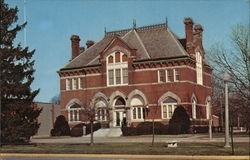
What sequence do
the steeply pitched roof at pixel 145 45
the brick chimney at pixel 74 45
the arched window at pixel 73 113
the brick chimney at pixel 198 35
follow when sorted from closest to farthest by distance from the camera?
the steeply pitched roof at pixel 145 45, the brick chimney at pixel 198 35, the arched window at pixel 73 113, the brick chimney at pixel 74 45

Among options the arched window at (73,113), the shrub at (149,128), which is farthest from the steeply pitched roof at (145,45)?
the shrub at (149,128)

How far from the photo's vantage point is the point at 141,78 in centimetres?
5306

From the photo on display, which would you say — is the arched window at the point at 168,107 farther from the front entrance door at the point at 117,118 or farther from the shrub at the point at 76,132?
the shrub at the point at 76,132

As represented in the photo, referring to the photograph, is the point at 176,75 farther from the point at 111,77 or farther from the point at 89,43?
the point at 89,43

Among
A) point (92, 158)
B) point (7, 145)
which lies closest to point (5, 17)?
point (7, 145)

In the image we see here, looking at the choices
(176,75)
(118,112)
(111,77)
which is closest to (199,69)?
(176,75)

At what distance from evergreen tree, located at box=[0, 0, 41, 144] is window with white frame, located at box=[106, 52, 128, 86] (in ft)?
73.6

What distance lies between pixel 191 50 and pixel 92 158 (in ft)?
109

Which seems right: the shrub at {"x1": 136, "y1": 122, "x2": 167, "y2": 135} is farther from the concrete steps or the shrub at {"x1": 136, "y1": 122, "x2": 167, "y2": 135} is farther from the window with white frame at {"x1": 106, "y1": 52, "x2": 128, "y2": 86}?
the window with white frame at {"x1": 106, "y1": 52, "x2": 128, "y2": 86}

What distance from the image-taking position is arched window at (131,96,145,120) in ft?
173

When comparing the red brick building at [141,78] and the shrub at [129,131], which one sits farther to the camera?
the red brick building at [141,78]

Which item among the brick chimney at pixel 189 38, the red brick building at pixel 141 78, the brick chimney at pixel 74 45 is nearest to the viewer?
the red brick building at pixel 141 78

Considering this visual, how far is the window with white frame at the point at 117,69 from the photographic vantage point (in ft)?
178

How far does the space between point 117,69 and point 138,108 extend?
19.1 feet
